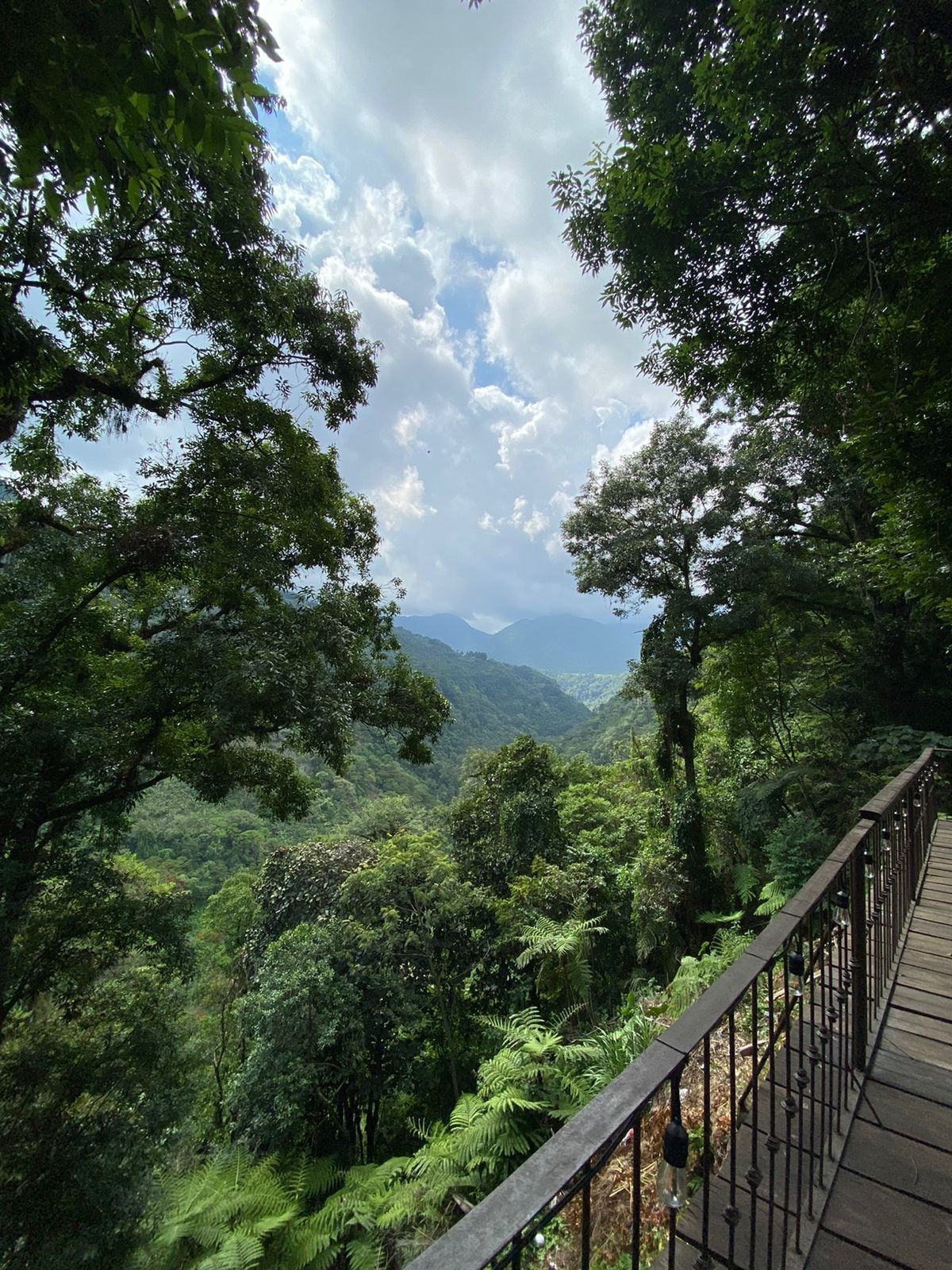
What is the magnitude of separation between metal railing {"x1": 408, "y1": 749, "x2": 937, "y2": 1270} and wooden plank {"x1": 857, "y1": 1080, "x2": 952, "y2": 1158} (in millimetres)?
68

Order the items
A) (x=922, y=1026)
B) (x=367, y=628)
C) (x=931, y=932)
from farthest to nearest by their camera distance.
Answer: (x=367, y=628) < (x=931, y=932) < (x=922, y=1026)

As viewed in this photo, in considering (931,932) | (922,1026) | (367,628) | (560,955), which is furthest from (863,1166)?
(367,628)

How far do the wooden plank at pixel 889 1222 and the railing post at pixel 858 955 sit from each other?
0.53 metres

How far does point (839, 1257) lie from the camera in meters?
1.48

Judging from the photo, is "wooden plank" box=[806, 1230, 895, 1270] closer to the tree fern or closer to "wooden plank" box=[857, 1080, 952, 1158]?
"wooden plank" box=[857, 1080, 952, 1158]

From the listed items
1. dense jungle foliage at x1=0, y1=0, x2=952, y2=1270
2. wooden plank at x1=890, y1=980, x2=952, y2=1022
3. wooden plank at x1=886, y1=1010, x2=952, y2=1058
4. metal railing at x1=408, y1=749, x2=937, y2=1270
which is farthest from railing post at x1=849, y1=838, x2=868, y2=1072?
dense jungle foliage at x1=0, y1=0, x2=952, y2=1270

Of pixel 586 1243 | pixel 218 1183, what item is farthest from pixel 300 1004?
pixel 586 1243

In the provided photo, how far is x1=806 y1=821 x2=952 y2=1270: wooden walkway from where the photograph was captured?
1495 mm

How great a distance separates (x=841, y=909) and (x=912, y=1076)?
723 mm

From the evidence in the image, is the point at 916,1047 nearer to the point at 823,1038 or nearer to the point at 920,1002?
the point at 920,1002

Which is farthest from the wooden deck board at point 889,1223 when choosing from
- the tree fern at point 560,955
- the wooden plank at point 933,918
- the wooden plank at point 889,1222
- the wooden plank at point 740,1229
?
the tree fern at point 560,955

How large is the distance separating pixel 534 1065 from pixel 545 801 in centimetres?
492

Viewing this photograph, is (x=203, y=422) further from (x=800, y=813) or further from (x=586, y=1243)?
(x=800, y=813)

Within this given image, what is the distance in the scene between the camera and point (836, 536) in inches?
400
